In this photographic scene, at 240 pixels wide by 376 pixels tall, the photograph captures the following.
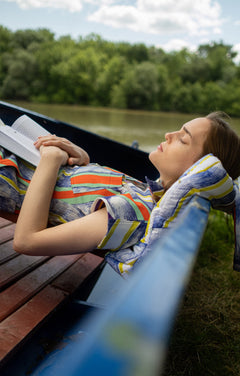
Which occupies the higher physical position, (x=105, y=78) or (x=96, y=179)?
(x=105, y=78)

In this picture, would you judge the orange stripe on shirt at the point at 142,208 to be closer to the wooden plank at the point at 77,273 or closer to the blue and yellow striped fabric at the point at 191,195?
the blue and yellow striped fabric at the point at 191,195

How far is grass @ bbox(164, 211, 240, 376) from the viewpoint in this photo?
53.7 inches

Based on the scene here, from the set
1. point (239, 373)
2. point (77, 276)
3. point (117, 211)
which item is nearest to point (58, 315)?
point (77, 276)

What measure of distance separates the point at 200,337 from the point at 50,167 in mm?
1092

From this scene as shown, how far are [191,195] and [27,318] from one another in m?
0.76

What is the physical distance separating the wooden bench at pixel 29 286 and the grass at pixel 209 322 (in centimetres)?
54

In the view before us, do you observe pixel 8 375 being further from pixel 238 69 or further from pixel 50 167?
pixel 238 69

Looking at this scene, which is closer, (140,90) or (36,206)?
(36,206)

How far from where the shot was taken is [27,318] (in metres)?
1.16

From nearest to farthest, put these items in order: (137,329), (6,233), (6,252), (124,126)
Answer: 1. (137,329)
2. (6,252)
3. (6,233)
4. (124,126)

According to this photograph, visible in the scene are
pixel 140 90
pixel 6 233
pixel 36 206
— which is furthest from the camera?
pixel 140 90

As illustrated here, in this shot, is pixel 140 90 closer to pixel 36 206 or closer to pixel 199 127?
pixel 199 127

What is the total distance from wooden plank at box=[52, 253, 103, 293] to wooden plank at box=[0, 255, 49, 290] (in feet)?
0.49

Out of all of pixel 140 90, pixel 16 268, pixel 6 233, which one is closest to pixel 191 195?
pixel 16 268
